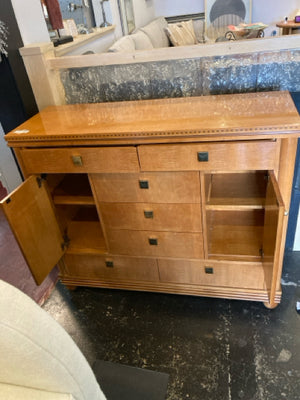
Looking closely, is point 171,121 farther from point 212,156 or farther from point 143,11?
point 143,11

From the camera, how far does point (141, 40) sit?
132 inches

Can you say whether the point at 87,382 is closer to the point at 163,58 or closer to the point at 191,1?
the point at 163,58

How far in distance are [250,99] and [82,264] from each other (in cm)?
113

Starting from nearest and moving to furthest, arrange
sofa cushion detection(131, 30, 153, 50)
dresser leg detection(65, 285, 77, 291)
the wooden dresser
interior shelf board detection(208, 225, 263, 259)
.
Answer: the wooden dresser
interior shelf board detection(208, 225, 263, 259)
dresser leg detection(65, 285, 77, 291)
sofa cushion detection(131, 30, 153, 50)

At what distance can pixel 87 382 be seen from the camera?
700mm

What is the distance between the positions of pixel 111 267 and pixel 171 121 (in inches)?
32.1

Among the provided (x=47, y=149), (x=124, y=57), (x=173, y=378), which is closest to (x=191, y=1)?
(x=124, y=57)

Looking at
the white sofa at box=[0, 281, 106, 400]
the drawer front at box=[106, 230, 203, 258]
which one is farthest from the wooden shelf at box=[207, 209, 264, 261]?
the white sofa at box=[0, 281, 106, 400]

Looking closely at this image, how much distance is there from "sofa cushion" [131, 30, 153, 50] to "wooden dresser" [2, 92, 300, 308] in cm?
202

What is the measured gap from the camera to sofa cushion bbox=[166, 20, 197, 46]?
4383 mm

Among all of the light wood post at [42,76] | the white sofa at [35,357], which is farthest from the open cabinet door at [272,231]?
the light wood post at [42,76]

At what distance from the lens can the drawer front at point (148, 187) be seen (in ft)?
4.30

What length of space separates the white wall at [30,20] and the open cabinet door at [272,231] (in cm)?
133

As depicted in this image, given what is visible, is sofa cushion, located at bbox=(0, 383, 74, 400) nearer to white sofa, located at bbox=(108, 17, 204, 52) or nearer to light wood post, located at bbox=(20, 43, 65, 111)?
light wood post, located at bbox=(20, 43, 65, 111)
